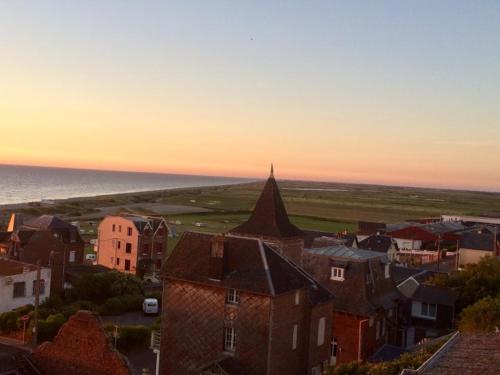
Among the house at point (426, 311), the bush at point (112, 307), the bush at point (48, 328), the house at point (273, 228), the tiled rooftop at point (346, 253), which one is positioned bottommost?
the bush at point (112, 307)

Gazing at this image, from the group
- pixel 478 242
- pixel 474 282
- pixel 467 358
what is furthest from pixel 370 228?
pixel 467 358

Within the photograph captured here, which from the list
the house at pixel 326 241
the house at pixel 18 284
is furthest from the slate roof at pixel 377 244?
the house at pixel 18 284

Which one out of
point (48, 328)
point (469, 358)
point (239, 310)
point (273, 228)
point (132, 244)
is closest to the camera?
point (469, 358)

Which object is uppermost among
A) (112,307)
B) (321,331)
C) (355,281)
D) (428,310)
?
(355,281)

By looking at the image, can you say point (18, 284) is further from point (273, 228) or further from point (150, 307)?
point (273, 228)

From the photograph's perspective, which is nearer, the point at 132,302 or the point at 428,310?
the point at 428,310

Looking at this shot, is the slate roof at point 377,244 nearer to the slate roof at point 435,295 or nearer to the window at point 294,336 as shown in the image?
the slate roof at point 435,295

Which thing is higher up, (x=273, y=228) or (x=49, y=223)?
(x=273, y=228)
